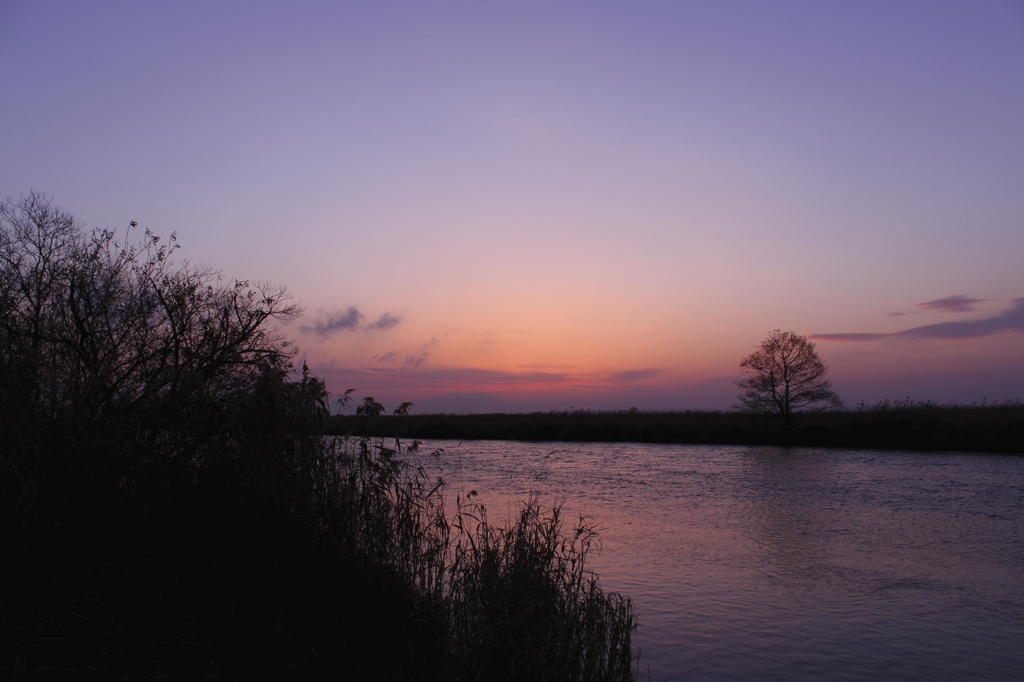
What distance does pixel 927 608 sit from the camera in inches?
339

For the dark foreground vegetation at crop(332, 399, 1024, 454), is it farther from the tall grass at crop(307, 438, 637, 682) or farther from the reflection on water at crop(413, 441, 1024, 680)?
the tall grass at crop(307, 438, 637, 682)

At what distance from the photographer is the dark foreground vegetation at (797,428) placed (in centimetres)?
3086

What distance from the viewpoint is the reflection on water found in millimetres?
7023

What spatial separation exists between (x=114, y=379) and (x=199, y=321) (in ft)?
4.55

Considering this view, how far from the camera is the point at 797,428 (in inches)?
1422

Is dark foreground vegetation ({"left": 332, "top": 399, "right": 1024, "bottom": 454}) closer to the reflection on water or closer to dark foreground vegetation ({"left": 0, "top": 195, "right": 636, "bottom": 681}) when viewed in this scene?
the reflection on water

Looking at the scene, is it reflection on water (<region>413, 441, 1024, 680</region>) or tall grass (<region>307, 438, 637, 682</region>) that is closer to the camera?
tall grass (<region>307, 438, 637, 682</region>)

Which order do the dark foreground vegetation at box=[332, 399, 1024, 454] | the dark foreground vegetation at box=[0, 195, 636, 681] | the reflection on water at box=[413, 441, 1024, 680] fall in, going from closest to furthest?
the dark foreground vegetation at box=[0, 195, 636, 681] → the reflection on water at box=[413, 441, 1024, 680] → the dark foreground vegetation at box=[332, 399, 1024, 454]

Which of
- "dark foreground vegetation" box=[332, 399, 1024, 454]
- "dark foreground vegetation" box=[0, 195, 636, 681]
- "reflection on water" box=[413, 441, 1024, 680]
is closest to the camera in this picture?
"dark foreground vegetation" box=[0, 195, 636, 681]

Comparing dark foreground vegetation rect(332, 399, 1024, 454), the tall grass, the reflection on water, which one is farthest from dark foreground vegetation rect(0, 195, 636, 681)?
dark foreground vegetation rect(332, 399, 1024, 454)

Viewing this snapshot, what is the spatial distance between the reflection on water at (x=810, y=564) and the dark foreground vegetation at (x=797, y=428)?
8.60 m

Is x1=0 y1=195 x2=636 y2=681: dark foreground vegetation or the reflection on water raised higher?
x1=0 y1=195 x2=636 y2=681: dark foreground vegetation

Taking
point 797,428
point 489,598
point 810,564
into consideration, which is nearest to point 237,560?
point 489,598

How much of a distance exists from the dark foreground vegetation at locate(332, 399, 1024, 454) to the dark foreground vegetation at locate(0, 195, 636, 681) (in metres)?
18.8
